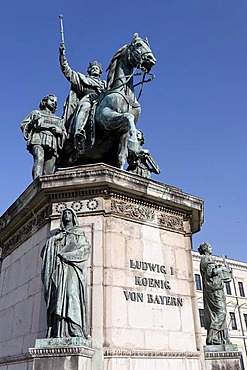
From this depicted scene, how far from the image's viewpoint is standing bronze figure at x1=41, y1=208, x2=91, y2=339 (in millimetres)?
6051

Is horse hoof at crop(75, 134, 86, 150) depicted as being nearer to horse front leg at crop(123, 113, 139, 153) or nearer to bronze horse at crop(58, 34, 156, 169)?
bronze horse at crop(58, 34, 156, 169)

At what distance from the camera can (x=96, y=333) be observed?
21.7 ft

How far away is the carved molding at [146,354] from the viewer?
6527 mm

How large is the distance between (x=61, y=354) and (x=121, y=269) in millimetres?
2081

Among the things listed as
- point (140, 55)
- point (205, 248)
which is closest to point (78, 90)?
point (140, 55)

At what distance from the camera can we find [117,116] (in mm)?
8961

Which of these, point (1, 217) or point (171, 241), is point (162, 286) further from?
point (1, 217)

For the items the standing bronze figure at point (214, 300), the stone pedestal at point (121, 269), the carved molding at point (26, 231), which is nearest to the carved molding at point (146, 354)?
the stone pedestal at point (121, 269)

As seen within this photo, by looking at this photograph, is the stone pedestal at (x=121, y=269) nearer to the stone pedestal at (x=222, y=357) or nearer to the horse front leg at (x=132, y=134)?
the stone pedestal at (x=222, y=357)

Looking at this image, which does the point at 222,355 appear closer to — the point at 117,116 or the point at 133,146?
the point at 133,146

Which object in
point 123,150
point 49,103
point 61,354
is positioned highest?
point 49,103

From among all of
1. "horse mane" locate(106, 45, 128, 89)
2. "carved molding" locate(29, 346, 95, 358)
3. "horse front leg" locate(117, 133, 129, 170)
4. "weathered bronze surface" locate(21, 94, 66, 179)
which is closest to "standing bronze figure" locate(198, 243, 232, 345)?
A: "horse front leg" locate(117, 133, 129, 170)

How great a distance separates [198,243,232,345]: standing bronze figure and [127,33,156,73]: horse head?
4.79m

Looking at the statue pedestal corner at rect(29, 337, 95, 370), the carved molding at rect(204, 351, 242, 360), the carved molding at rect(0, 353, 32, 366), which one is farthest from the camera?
the carved molding at rect(204, 351, 242, 360)
